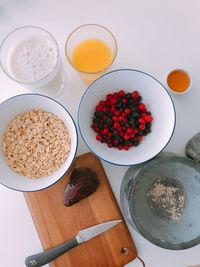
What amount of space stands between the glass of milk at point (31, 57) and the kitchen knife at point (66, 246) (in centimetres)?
41

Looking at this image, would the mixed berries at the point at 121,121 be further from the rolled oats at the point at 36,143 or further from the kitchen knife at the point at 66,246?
the kitchen knife at the point at 66,246

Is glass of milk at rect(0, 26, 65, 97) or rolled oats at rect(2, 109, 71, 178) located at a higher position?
glass of milk at rect(0, 26, 65, 97)

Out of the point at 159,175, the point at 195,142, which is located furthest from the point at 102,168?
the point at 195,142

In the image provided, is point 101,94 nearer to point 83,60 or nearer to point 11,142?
point 83,60

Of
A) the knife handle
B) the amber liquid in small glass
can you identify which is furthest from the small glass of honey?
the knife handle

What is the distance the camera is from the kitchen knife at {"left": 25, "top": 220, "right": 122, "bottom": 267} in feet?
3.28

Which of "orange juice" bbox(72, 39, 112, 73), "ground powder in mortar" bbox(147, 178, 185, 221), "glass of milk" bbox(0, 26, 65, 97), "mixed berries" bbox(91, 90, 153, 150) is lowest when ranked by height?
"ground powder in mortar" bbox(147, 178, 185, 221)

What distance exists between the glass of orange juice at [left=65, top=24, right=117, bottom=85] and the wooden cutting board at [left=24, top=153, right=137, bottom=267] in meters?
0.32

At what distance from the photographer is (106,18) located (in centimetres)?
110

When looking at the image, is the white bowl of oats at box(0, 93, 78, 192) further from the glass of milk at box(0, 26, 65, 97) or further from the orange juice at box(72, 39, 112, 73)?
the orange juice at box(72, 39, 112, 73)

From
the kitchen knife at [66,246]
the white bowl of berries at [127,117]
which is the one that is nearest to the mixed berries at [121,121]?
the white bowl of berries at [127,117]

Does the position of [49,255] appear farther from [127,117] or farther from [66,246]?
[127,117]

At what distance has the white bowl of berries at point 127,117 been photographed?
0.97 meters

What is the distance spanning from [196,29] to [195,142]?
0.34 metres
